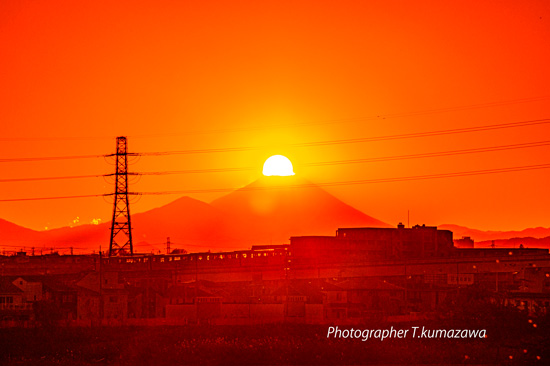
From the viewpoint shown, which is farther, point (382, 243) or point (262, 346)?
point (382, 243)

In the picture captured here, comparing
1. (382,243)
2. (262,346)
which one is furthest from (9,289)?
(382,243)

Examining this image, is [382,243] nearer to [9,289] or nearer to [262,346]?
[9,289]

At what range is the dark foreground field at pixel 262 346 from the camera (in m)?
32.6

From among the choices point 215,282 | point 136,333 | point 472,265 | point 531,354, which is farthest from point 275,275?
point 531,354

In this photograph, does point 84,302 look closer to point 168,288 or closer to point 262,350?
point 168,288

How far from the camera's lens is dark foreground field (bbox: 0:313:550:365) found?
1284 inches

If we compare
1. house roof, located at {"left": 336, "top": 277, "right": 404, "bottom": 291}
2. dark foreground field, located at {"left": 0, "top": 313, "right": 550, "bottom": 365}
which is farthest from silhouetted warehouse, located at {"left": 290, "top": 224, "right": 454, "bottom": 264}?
dark foreground field, located at {"left": 0, "top": 313, "right": 550, "bottom": 365}

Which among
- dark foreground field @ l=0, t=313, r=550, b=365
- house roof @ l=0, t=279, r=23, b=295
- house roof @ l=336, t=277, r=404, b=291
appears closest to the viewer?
dark foreground field @ l=0, t=313, r=550, b=365

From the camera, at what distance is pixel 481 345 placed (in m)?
34.5

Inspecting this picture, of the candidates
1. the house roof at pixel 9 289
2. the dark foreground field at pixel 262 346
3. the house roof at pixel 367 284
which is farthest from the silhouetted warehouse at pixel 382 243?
the dark foreground field at pixel 262 346

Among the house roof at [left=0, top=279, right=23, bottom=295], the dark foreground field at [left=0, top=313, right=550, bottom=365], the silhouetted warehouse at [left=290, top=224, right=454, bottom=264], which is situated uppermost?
the silhouetted warehouse at [left=290, top=224, right=454, bottom=264]

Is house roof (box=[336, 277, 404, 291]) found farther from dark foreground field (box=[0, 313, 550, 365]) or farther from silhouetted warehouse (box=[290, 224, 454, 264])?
silhouetted warehouse (box=[290, 224, 454, 264])

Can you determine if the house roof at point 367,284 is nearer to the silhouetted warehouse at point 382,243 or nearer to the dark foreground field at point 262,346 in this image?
the dark foreground field at point 262,346

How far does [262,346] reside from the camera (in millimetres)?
36125
